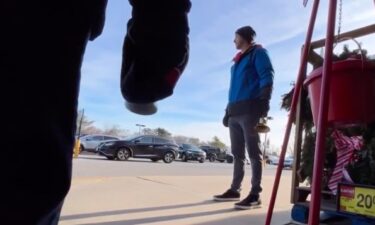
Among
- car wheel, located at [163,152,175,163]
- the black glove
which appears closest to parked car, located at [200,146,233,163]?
car wheel, located at [163,152,175,163]

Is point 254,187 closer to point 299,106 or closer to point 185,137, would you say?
point 299,106

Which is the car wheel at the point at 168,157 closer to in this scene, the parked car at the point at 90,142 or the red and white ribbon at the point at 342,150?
the parked car at the point at 90,142

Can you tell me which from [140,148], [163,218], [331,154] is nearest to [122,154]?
[140,148]

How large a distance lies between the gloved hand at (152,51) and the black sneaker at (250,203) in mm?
2064

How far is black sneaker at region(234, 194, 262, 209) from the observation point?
2.50 m

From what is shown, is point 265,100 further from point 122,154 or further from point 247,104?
point 122,154

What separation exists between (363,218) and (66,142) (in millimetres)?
1267

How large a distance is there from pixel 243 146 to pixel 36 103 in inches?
99.3

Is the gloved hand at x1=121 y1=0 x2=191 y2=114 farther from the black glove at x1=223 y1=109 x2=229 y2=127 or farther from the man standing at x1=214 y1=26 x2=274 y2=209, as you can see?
the black glove at x1=223 y1=109 x2=229 y2=127

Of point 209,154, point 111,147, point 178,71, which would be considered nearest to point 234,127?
point 178,71

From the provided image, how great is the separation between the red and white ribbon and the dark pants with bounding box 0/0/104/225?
1451 mm

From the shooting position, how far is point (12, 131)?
46 centimetres

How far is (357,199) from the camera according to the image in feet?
4.71

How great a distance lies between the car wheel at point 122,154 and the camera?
1469 cm
